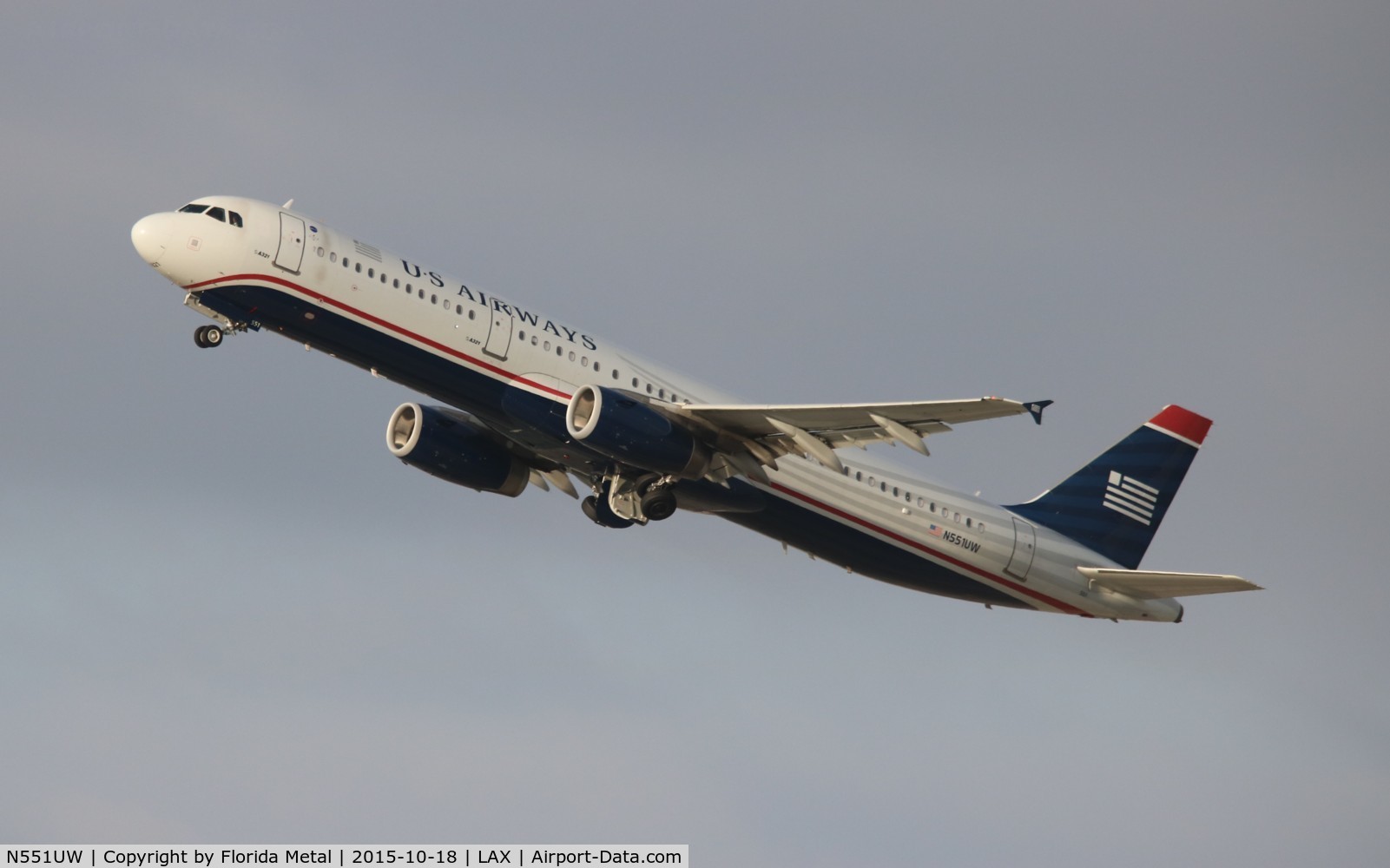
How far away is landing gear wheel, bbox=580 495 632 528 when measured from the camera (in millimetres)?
50781

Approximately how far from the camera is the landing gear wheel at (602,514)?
50781 mm

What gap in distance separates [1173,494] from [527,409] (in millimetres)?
24279

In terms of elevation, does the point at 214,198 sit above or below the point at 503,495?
above

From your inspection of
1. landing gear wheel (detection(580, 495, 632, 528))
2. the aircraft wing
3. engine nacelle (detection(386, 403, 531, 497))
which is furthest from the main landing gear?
engine nacelle (detection(386, 403, 531, 497))

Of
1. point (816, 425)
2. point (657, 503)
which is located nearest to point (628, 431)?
point (657, 503)

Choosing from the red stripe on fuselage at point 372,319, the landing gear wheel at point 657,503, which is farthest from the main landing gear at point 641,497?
the red stripe on fuselage at point 372,319

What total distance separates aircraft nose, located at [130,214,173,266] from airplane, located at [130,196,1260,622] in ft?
0.15

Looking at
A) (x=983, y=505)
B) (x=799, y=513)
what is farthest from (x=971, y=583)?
(x=799, y=513)

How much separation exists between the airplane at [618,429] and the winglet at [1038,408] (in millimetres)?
63

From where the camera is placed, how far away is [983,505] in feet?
174

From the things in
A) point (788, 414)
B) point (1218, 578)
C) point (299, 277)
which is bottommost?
point (1218, 578)

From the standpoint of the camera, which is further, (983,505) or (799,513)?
(983,505)

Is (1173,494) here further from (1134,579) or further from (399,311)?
(399,311)

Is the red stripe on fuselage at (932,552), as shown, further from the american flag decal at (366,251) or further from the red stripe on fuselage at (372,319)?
the american flag decal at (366,251)
